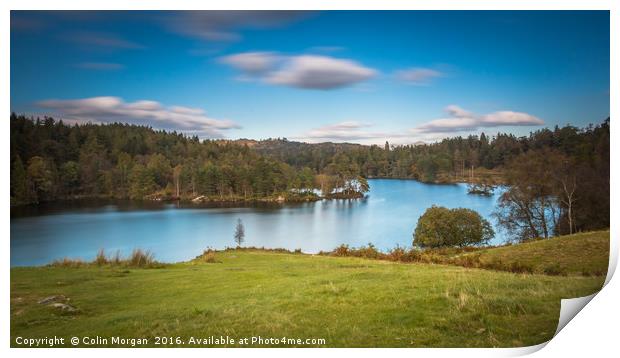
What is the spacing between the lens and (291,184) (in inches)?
545

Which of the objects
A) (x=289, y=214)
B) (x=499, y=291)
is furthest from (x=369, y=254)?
(x=499, y=291)

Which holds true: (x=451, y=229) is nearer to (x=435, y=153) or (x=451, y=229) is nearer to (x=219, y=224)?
(x=435, y=153)

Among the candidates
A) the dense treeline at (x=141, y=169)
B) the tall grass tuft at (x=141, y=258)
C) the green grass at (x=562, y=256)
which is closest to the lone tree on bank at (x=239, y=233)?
the dense treeline at (x=141, y=169)

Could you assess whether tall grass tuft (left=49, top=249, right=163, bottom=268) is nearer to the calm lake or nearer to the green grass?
the calm lake

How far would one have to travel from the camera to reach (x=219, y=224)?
13211 millimetres

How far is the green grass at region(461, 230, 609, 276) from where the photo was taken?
8.86m

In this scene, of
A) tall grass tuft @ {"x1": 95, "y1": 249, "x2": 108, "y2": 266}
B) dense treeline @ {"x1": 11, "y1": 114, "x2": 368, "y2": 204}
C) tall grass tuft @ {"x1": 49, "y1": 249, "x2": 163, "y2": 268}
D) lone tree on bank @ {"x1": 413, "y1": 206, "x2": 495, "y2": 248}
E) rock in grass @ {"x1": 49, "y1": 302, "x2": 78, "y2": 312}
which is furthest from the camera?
lone tree on bank @ {"x1": 413, "y1": 206, "x2": 495, "y2": 248}

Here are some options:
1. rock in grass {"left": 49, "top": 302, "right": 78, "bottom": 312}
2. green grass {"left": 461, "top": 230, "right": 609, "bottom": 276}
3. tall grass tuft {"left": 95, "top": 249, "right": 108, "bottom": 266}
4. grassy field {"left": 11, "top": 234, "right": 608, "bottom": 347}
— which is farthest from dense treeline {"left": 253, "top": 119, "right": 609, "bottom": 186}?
rock in grass {"left": 49, "top": 302, "right": 78, "bottom": 312}

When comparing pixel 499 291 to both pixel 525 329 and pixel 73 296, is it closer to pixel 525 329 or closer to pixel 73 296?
pixel 525 329

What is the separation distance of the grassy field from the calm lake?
2.85 ft

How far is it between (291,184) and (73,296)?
7.38 metres

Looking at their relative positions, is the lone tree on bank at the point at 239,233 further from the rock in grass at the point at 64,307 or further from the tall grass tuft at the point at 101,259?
the rock in grass at the point at 64,307

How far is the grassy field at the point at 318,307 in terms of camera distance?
595 cm

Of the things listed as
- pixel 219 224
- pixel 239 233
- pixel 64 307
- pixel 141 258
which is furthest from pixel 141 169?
pixel 64 307
